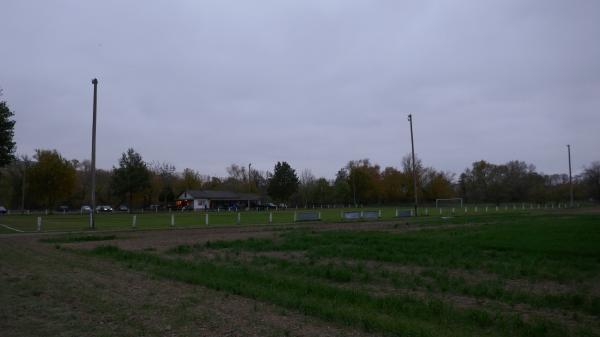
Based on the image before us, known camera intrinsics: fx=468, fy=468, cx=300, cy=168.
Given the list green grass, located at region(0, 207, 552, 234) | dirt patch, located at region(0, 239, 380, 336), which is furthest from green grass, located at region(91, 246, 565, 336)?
green grass, located at region(0, 207, 552, 234)

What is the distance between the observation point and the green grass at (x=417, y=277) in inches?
290

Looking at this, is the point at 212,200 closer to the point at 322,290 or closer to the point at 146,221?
the point at 146,221

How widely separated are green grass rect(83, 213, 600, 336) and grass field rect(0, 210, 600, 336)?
3 cm

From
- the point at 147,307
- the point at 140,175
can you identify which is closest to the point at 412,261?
the point at 147,307

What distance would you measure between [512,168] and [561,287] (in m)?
135

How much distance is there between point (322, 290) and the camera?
31.6 ft

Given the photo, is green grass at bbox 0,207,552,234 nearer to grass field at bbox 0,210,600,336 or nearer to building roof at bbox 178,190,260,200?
grass field at bbox 0,210,600,336

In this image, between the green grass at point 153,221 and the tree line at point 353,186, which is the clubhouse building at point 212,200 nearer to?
the tree line at point 353,186

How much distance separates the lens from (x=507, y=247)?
16.8 meters

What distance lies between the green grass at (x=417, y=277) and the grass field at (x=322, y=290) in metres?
0.03

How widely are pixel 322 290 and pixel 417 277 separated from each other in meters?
2.90

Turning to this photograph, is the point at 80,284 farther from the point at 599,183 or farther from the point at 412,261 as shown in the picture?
the point at 599,183

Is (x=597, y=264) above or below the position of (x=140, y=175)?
below

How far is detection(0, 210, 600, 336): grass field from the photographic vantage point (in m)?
7.07
